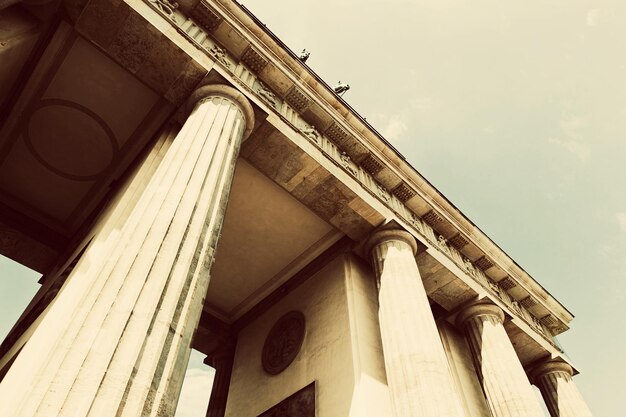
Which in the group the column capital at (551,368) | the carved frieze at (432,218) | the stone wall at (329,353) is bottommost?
the stone wall at (329,353)

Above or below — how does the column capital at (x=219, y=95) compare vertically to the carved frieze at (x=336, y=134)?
below

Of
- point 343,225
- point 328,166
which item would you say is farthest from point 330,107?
point 343,225

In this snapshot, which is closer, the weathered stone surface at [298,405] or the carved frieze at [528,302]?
the weathered stone surface at [298,405]

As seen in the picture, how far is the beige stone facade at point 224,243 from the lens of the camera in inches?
163

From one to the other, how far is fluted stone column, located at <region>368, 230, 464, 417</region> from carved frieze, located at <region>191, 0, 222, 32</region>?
18.9 feet

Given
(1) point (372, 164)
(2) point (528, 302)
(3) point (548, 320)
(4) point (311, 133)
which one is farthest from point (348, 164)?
(3) point (548, 320)

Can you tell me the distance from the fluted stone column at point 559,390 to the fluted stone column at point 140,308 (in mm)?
12007

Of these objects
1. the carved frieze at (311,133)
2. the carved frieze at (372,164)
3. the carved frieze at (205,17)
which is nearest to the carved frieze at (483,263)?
the carved frieze at (372,164)

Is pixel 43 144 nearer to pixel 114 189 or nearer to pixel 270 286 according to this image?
pixel 114 189

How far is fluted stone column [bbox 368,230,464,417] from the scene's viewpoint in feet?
22.3

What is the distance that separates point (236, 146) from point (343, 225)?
161 inches

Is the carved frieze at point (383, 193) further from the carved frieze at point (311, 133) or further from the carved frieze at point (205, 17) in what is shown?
the carved frieze at point (205, 17)

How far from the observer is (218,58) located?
25.5ft

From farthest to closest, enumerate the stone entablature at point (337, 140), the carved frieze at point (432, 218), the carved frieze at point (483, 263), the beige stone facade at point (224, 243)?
the carved frieze at point (483, 263) → the carved frieze at point (432, 218) → the stone entablature at point (337, 140) → the beige stone facade at point (224, 243)
